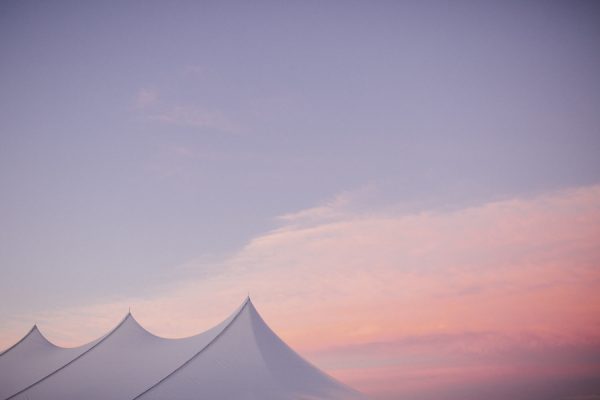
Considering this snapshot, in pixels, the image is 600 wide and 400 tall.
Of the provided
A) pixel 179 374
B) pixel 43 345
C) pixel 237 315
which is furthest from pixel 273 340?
pixel 43 345

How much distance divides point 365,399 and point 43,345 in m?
13.7

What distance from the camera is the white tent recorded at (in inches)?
581

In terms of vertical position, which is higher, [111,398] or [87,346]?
[87,346]

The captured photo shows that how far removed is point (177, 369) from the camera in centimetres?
1548

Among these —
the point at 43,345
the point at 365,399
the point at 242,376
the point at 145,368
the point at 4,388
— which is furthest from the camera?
the point at 43,345

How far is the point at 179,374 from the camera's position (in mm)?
15359

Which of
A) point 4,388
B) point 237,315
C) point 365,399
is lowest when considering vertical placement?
point 365,399

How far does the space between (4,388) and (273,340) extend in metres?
9.80

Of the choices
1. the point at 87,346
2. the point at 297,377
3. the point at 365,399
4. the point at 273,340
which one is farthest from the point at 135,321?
the point at 365,399

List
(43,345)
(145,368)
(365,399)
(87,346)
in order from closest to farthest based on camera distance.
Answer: (365,399) → (145,368) → (87,346) → (43,345)

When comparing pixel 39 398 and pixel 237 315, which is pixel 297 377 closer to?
pixel 237 315

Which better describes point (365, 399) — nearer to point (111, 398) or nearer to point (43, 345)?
point (111, 398)

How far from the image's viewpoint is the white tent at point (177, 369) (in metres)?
14.8

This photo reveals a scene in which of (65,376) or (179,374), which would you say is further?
(65,376)
